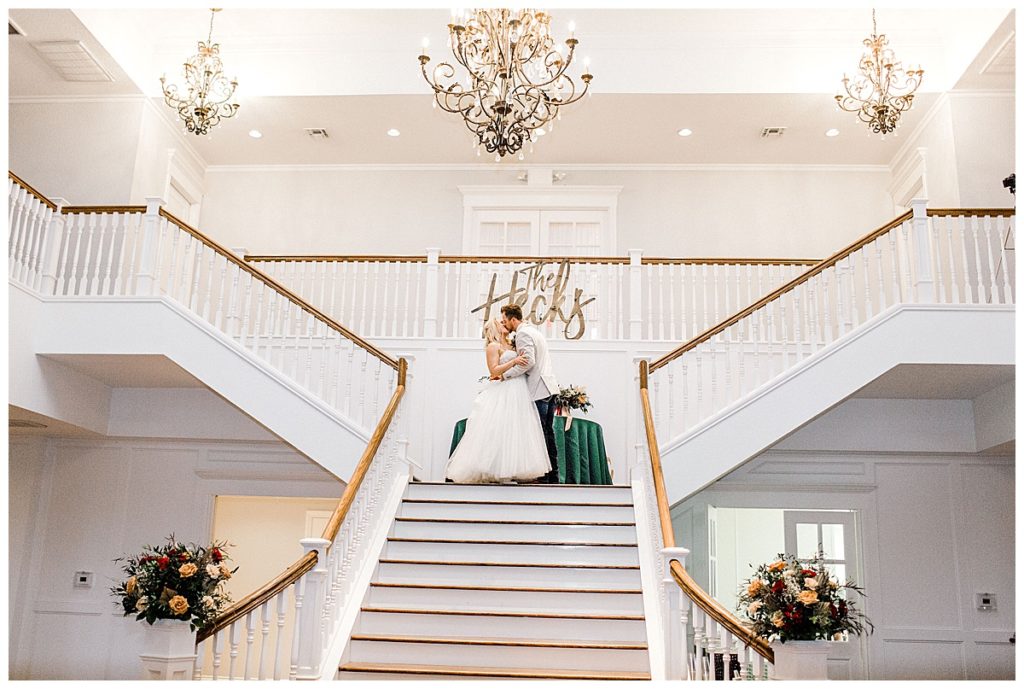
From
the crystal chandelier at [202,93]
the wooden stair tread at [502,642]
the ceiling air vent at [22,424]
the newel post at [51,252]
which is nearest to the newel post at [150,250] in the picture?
the newel post at [51,252]

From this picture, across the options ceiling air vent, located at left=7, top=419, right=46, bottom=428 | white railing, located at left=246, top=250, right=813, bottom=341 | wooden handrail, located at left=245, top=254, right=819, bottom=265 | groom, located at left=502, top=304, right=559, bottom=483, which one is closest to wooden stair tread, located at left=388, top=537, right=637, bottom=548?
groom, located at left=502, top=304, right=559, bottom=483

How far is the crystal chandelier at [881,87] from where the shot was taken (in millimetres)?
8086

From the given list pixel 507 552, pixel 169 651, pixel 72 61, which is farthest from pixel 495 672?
pixel 72 61

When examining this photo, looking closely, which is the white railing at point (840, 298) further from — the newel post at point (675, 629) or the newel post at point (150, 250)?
the newel post at point (150, 250)

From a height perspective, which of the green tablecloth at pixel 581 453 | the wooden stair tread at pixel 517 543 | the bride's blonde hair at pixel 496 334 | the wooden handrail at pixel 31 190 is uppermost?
the wooden handrail at pixel 31 190

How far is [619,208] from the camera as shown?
11117 mm

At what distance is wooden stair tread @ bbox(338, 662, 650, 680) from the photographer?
189 inches

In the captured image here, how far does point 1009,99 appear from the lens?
9.19 metres

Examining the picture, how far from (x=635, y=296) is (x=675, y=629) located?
4681 millimetres

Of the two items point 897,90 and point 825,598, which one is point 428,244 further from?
point 825,598

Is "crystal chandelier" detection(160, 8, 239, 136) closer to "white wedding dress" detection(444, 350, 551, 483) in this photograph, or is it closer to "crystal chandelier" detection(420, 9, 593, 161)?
"crystal chandelier" detection(420, 9, 593, 161)

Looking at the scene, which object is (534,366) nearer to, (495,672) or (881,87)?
(495,672)

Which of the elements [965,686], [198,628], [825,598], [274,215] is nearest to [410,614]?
[198,628]

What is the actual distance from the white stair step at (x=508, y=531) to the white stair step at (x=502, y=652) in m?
1.04
